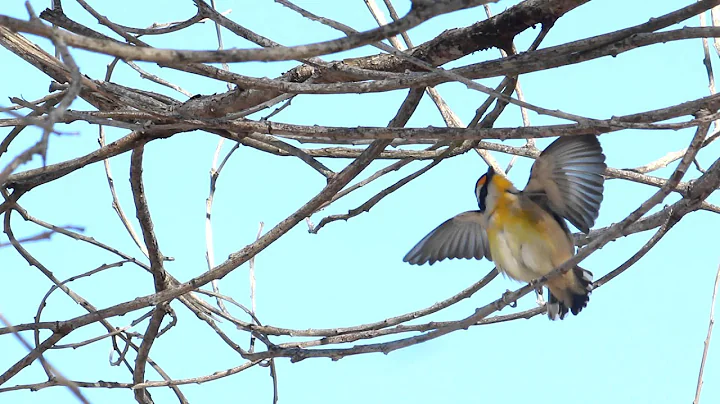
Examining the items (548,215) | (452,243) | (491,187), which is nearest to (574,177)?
(548,215)

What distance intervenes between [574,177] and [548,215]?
14.4 inches

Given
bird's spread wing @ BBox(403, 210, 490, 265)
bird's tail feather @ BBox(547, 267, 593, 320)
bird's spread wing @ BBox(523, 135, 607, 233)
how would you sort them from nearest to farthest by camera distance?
bird's spread wing @ BBox(523, 135, 607, 233)
bird's tail feather @ BBox(547, 267, 593, 320)
bird's spread wing @ BBox(403, 210, 490, 265)

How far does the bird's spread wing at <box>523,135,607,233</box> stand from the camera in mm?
4086

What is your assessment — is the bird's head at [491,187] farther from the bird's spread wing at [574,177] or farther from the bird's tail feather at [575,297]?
the bird's tail feather at [575,297]

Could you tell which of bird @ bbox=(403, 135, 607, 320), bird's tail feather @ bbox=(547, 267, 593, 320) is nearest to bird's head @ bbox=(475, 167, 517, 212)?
bird @ bbox=(403, 135, 607, 320)

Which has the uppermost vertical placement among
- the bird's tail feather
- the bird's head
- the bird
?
the bird's head

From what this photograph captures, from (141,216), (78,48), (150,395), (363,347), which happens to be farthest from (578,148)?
(78,48)

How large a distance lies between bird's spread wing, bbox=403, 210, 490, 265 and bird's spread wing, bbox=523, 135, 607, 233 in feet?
2.00

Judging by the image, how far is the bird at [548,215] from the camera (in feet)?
13.7

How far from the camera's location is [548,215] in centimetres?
459

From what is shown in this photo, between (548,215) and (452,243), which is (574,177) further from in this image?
(452,243)

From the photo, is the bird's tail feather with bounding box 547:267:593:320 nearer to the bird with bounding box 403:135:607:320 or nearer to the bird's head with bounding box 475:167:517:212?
the bird with bounding box 403:135:607:320

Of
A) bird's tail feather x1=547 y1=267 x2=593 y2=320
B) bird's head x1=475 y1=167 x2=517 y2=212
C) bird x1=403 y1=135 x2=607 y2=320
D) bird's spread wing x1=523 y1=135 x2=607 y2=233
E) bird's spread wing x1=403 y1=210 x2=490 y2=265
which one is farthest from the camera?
bird's spread wing x1=403 y1=210 x2=490 y2=265

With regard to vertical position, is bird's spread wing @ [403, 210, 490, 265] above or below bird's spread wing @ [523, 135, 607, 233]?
above
